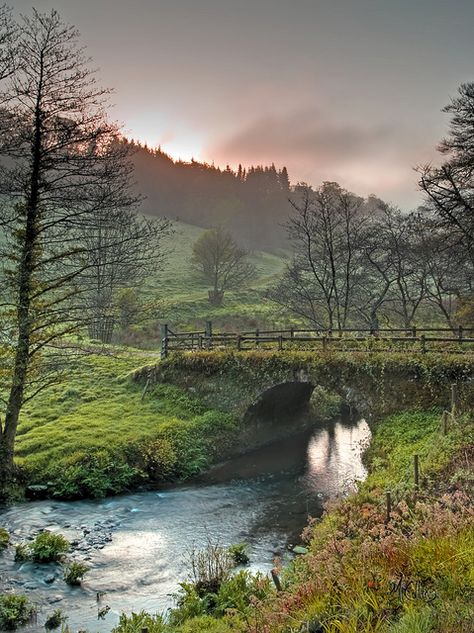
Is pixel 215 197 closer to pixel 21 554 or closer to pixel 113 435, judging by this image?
pixel 113 435

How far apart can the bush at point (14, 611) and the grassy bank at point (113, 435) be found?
6738 mm

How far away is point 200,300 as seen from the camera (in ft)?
186

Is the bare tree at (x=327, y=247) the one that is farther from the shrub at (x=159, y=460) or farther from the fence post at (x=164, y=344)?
the shrub at (x=159, y=460)

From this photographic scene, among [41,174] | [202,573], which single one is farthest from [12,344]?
[202,573]

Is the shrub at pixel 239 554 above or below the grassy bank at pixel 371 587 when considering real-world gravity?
below

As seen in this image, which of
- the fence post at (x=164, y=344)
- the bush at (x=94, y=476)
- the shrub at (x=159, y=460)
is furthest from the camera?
the fence post at (x=164, y=344)

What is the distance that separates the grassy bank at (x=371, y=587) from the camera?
5469mm

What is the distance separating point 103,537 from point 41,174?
11889mm

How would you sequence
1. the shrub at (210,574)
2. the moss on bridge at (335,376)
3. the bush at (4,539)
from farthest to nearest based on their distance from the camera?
the moss on bridge at (335,376) < the bush at (4,539) < the shrub at (210,574)

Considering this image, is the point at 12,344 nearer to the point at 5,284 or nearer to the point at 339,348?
the point at 5,284

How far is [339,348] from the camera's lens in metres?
23.0

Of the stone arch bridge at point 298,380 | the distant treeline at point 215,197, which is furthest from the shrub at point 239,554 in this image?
the distant treeline at point 215,197

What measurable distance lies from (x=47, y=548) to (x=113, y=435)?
7363 mm

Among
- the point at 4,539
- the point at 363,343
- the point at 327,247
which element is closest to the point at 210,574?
the point at 4,539
